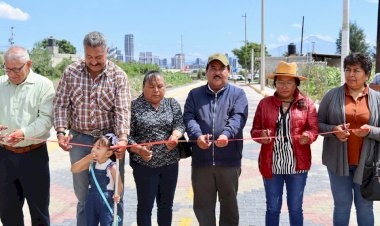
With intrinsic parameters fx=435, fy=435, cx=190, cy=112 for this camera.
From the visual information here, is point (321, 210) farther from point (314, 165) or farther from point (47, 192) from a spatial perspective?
point (47, 192)

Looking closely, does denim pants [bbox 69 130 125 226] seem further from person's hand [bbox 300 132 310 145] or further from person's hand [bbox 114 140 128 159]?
person's hand [bbox 300 132 310 145]

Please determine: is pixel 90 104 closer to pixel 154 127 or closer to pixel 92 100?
pixel 92 100

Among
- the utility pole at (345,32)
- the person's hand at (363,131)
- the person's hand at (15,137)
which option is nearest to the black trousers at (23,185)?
the person's hand at (15,137)

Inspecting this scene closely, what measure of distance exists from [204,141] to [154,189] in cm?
73

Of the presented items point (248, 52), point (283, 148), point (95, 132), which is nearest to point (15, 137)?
point (95, 132)

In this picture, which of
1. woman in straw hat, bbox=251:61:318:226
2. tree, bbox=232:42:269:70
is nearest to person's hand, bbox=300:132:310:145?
woman in straw hat, bbox=251:61:318:226

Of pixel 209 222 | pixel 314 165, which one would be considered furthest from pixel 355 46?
pixel 209 222

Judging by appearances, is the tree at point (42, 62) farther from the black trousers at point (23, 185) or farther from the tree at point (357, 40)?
the tree at point (357, 40)

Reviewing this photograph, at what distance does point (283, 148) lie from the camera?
13.5 ft

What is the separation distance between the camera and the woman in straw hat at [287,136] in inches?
161

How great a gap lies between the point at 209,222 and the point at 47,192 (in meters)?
1.62

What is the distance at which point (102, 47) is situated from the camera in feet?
12.3

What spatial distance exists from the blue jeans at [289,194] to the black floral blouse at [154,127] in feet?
3.25

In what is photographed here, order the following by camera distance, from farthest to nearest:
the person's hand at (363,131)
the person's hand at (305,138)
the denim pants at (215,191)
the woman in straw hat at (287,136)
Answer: the denim pants at (215,191) < the woman in straw hat at (287,136) < the person's hand at (305,138) < the person's hand at (363,131)
